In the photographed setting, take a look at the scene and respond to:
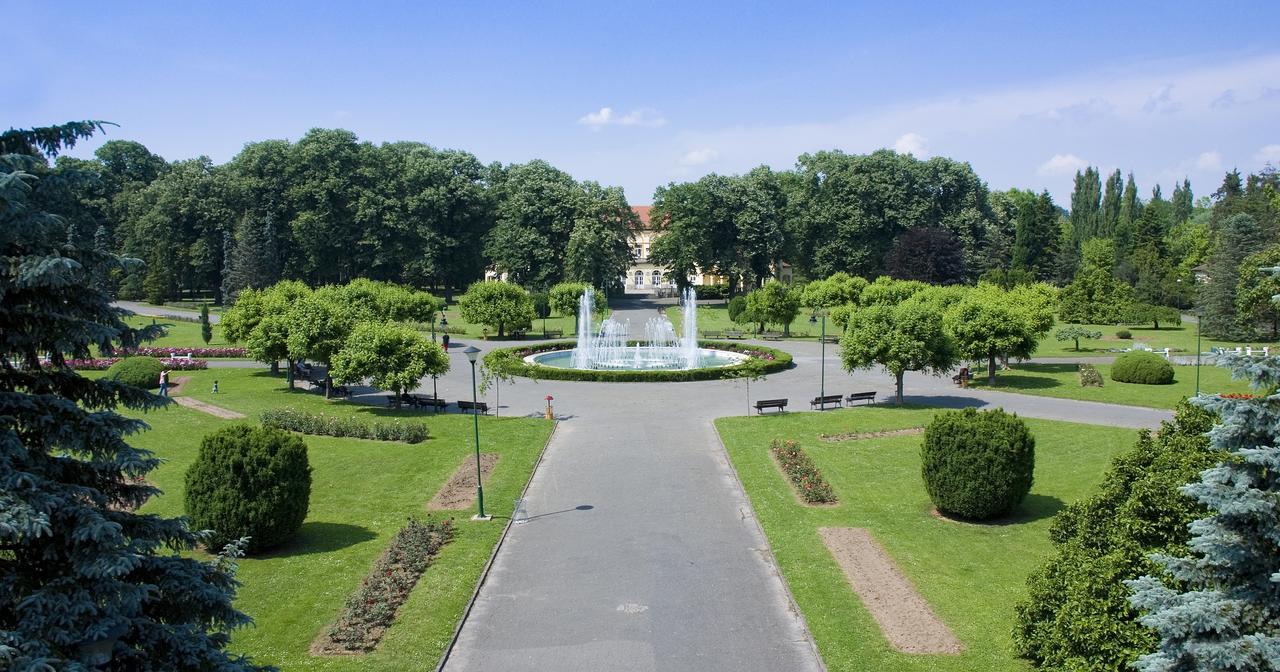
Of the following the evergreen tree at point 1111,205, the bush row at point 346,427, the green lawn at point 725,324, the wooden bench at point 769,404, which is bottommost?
the bush row at point 346,427

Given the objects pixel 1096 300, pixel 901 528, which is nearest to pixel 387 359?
pixel 901 528

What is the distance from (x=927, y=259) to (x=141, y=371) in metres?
58.3

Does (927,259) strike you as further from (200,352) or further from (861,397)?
(200,352)

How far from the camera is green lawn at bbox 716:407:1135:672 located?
14070 millimetres

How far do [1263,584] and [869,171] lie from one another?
253 ft

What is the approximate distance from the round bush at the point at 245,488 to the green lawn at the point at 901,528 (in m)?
10.6

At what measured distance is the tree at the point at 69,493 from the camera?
7102mm

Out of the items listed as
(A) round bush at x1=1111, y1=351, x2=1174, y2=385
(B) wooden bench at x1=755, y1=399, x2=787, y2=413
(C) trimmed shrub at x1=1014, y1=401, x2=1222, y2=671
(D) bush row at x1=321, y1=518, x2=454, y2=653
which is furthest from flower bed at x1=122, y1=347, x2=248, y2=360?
(A) round bush at x1=1111, y1=351, x2=1174, y2=385

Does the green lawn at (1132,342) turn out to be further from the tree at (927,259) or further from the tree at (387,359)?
the tree at (387,359)

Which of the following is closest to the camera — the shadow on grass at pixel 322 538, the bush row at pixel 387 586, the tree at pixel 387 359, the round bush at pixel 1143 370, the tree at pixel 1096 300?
the bush row at pixel 387 586

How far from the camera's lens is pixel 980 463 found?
19.6 metres

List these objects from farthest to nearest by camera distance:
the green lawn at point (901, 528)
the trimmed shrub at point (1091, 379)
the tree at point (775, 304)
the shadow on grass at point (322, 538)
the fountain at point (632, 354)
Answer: the tree at point (775, 304) → the fountain at point (632, 354) → the trimmed shrub at point (1091, 379) → the shadow on grass at point (322, 538) → the green lawn at point (901, 528)

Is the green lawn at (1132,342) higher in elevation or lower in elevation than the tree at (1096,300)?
lower

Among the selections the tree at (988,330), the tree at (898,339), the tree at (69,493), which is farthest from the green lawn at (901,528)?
the tree at (69,493)
